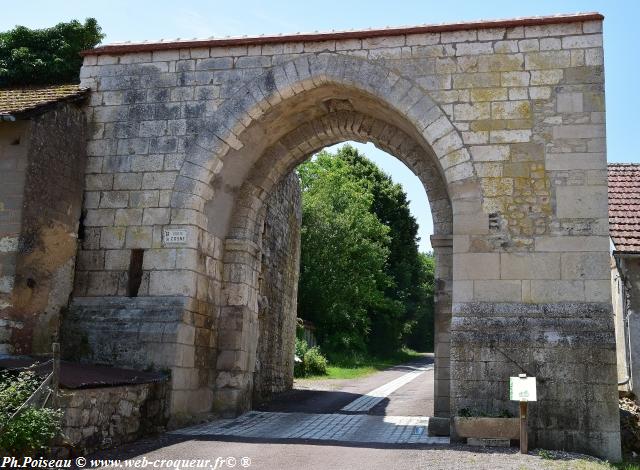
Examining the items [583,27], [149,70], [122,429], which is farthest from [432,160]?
[122,429]

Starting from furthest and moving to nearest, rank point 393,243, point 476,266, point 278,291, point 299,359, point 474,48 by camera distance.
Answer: point 393,243
point 299,359
point 278,291
point 474,48
point 476,266

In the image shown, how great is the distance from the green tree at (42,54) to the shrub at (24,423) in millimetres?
7893

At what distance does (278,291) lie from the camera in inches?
532

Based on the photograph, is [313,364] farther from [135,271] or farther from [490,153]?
[490,153]

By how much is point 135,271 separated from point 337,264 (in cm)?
1676

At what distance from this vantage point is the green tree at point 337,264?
25.0 metres

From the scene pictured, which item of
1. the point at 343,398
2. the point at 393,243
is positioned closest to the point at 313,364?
the point at 343,398

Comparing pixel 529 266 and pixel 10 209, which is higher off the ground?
pixel 10 209

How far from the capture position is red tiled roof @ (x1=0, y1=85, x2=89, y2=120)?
7.90m

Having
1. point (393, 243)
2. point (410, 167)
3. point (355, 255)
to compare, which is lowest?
point (410, 167)

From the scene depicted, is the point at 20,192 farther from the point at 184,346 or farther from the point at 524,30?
the point at 524,30

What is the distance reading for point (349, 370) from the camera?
69.8 ft

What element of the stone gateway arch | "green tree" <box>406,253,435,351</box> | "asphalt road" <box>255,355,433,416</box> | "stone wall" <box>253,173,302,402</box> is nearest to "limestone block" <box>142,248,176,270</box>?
the stone gateway arch

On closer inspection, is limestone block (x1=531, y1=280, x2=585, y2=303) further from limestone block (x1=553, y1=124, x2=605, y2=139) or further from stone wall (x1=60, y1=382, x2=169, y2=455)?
stone wall (x1=60, y1=382, x2=169, y2=455)
